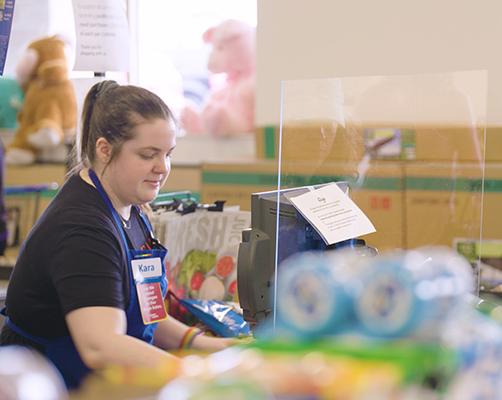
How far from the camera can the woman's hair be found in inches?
74.2

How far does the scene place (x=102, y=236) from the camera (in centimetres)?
177

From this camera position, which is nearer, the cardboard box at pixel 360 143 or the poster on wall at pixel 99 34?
the cardboard box at pixel 360 143

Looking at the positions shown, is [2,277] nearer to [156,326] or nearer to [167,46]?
[167,46]

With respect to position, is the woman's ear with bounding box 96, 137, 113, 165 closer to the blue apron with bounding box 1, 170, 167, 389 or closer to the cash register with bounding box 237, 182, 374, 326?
the blue apron with bounding box 1, 170, 167, 389

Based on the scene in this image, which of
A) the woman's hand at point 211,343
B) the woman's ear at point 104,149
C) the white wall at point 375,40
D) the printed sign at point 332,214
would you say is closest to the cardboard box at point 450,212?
the printed sign at point 332,214

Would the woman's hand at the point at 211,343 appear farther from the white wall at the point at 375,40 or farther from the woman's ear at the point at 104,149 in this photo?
the white wall at the point at 375,40

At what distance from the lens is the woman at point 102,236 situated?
1.75 m

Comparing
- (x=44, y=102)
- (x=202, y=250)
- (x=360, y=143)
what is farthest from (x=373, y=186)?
(x=44, y=102)

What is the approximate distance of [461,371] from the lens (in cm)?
83

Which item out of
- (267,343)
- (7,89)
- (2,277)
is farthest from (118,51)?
(7,89)

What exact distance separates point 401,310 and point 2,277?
13.8ft

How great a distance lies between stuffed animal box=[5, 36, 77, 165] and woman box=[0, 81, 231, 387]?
3.13 m

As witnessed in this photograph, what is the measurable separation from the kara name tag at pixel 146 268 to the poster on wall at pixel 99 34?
100 centimetres

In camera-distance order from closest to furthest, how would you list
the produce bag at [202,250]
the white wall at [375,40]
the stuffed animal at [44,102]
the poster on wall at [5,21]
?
the produce bag at [202,250]
the poster on wall at [5,21]
the white wall at [375,40]
the stuffed animal at [44,102]
